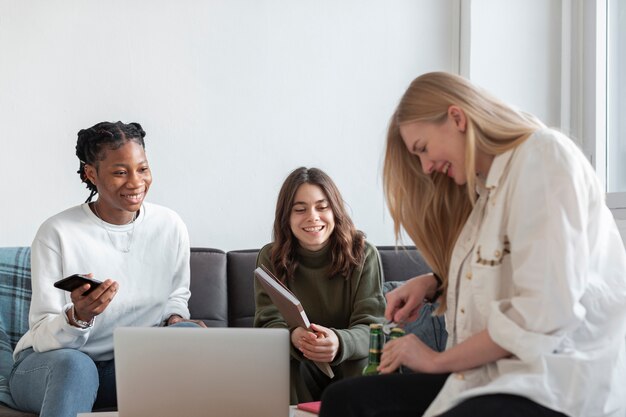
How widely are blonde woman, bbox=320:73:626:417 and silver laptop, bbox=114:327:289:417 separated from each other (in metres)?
0.29

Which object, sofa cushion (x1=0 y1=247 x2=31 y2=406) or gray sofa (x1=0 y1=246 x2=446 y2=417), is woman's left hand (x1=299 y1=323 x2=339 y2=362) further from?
sofa cushion (x1=0 y1=247 x2=31 y2=406)

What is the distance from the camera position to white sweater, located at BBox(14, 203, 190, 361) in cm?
243

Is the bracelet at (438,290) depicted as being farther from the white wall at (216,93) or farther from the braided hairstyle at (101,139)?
the white wall at (216,93)

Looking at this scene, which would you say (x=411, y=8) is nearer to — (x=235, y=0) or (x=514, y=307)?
(x=235, y=0)

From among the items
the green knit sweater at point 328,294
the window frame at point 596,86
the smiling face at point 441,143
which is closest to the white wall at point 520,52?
the window frame at point 596,86

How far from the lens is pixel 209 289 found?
9.59 feet

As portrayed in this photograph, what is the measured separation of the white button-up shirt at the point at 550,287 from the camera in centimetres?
135

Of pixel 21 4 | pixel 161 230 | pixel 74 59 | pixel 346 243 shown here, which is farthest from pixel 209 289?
pixel 21 4

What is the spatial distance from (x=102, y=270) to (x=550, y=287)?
1635 millimetres

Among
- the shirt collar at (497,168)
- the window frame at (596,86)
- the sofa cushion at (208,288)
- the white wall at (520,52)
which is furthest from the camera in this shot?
the white wall at (520,52)

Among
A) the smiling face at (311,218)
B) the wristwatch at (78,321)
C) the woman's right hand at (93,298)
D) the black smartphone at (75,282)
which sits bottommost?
the wristwatch at (78,321)

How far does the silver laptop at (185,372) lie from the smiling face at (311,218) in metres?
0.86

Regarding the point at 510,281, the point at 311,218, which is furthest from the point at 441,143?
the point at 311,218

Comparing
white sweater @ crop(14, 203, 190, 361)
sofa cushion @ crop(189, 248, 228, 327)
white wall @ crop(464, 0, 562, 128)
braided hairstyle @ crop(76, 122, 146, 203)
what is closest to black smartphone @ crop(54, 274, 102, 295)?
white sweater @ crop(14, 203, 190, 361)
